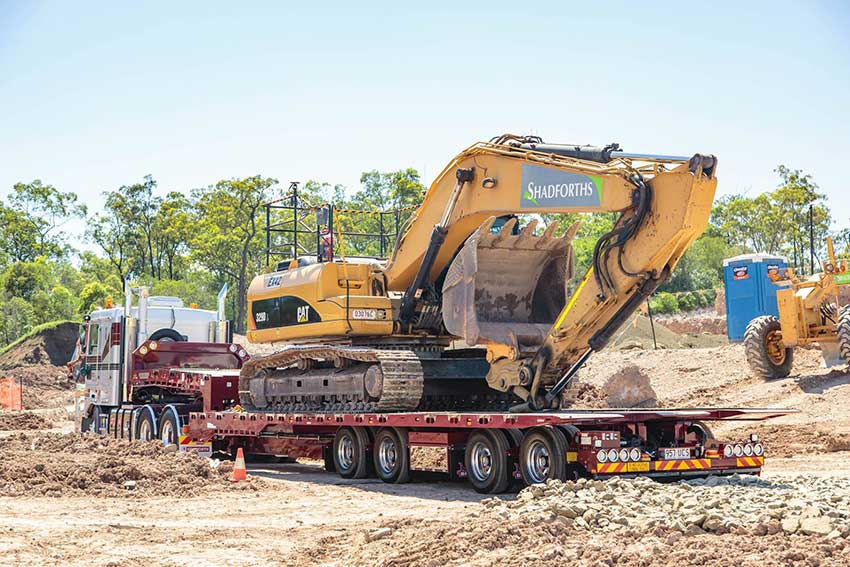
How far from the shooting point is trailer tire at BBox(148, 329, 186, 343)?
23344 mm

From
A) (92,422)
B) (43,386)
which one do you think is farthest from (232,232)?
(92,422)

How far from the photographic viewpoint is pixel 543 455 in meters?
13.7

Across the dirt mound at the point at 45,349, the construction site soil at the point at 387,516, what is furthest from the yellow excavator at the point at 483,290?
the dirt mound at the point at 45,349

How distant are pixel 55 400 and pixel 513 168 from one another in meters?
32.7

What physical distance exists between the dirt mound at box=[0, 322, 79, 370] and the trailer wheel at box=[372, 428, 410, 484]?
1427 inches

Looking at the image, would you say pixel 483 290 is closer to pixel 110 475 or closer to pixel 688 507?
pixel 110 475

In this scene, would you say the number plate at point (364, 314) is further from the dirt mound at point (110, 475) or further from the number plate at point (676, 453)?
the number plate at point (676, 453)

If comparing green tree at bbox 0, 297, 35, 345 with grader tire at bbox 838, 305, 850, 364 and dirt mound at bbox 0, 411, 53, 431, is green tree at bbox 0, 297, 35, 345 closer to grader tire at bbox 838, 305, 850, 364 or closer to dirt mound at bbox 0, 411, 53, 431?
dirt mound at bbox 0, 411, 53, 431

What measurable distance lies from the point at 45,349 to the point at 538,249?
38.9 m

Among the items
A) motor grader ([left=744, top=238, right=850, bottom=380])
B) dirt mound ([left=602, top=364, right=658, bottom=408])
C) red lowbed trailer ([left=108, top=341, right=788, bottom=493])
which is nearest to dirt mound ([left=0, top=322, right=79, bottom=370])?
red lowbed trailer ([left=108, top=341, right=788, bottom=493])

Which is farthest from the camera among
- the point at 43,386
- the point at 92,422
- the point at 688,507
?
the point at 43,386

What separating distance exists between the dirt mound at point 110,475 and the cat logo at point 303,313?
260cm

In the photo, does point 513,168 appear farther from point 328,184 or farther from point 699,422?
point 328,184

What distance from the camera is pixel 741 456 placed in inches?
556
